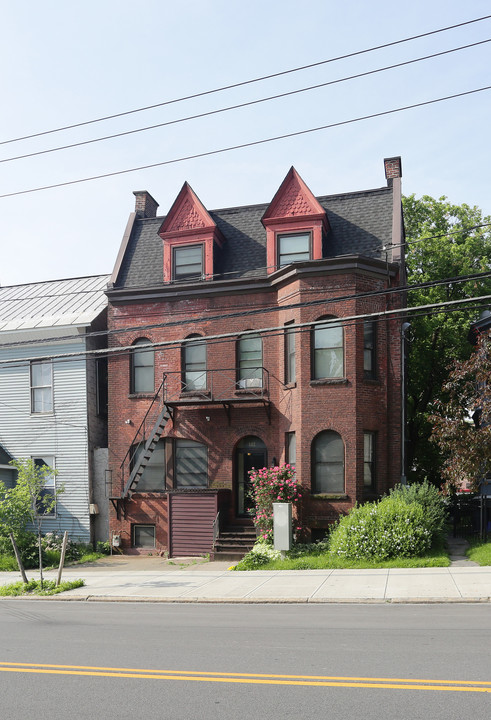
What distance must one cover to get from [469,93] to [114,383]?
15823 millimetres

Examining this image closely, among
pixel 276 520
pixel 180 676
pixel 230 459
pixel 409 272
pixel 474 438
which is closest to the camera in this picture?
pixel 180 676

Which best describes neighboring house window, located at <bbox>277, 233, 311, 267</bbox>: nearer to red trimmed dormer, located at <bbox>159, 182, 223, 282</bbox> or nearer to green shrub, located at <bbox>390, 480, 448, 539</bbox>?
red trimmed dormer, located at <bbox>159, 182, 223, 282</bbox>

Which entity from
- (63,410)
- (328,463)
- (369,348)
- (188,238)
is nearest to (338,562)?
(328,463)

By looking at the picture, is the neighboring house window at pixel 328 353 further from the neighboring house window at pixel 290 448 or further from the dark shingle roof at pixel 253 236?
the dark shingle roof at pixel 253 236

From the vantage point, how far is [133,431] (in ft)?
81.3

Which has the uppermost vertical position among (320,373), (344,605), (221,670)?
(320,373)

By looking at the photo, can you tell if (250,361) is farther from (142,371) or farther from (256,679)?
(256,679)

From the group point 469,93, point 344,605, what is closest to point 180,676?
point 344,605

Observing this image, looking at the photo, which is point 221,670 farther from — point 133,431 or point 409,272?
point 409,272

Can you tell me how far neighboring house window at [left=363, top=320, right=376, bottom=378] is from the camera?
2186 cm

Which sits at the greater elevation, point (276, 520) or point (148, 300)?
point (148, 300)

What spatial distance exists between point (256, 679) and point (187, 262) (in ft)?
59.7

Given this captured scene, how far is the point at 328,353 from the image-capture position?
2173cm

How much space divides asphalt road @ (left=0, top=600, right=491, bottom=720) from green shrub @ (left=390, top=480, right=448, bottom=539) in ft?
19.8
